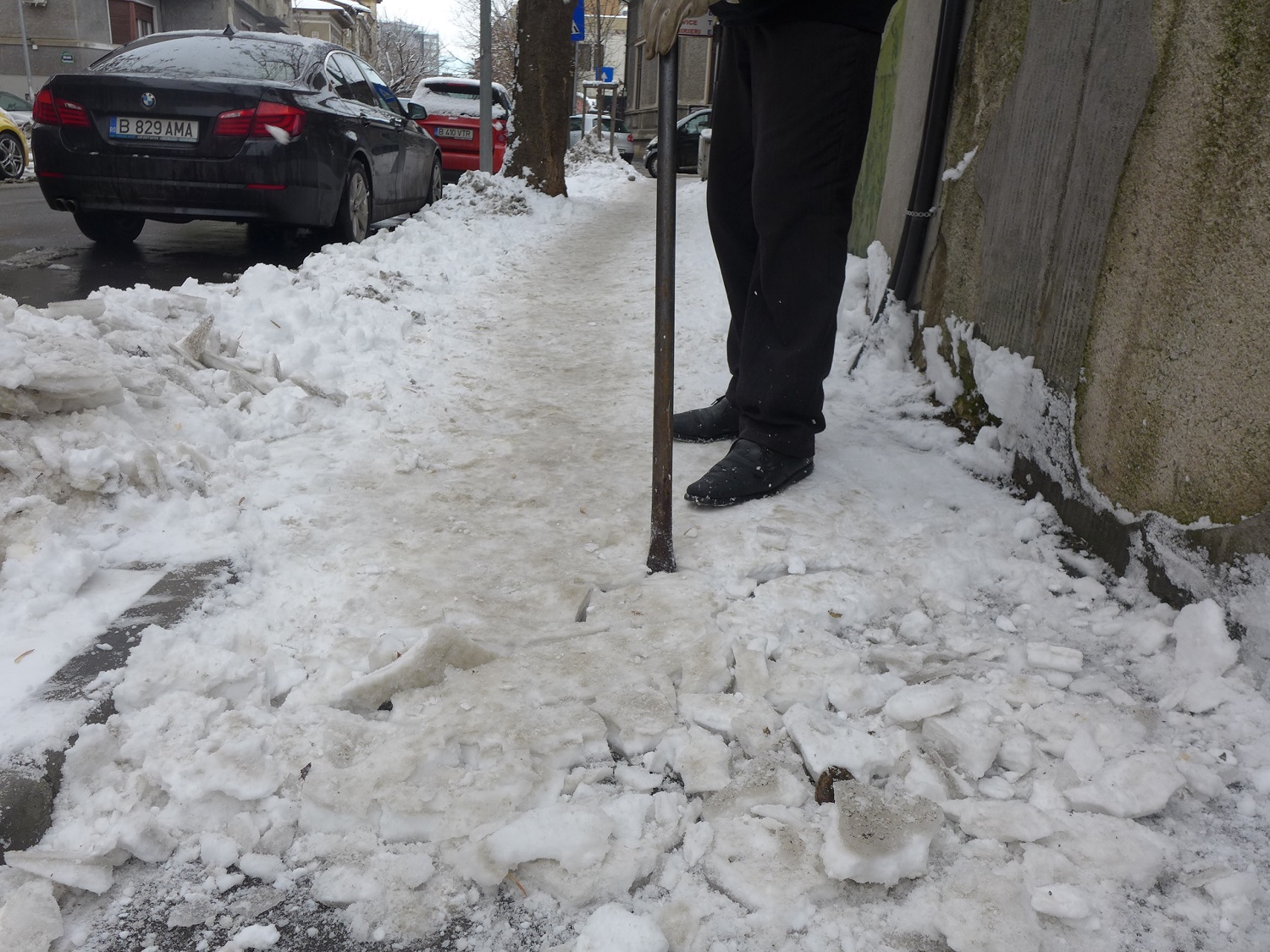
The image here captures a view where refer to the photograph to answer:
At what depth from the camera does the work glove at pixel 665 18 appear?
1.94 meters

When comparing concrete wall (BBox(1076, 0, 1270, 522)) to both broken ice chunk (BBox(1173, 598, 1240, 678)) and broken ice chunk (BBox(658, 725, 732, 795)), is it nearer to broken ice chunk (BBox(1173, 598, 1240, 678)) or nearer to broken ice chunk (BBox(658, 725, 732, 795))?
broken ice chunk (BBox(1173, 598, 1240, 678))

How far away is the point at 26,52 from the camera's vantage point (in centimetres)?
3384

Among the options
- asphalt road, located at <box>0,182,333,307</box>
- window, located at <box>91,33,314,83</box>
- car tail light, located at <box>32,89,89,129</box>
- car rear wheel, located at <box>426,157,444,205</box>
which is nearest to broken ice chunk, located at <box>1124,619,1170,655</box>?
asphalt road, located at <box>0,182,333,307</box>

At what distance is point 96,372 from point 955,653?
2.16 metres

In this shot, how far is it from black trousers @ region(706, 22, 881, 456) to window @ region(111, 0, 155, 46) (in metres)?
44.4

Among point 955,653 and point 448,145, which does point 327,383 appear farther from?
point 448,145

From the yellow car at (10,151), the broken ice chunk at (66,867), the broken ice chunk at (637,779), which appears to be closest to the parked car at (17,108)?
the yellow car at (10,151)

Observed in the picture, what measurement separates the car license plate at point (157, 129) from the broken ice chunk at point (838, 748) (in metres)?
5.48

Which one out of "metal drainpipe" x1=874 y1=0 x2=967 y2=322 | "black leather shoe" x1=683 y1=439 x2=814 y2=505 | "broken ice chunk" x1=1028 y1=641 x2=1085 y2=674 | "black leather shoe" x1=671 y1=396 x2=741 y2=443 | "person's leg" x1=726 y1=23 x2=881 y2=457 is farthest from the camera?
"metal drainpipe" x1=874 y1=0 x2=967 y2=322

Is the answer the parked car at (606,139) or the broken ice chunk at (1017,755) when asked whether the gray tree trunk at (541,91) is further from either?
the parked car at (606,139)

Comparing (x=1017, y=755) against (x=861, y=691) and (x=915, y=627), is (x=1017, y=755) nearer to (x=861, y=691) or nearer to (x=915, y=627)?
(x=861, y=691)

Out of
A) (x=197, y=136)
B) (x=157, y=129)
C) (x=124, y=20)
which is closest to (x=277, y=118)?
(x=197, y=136)

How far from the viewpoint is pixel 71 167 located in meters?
5.69

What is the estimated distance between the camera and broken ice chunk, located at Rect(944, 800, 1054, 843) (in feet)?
4.28
